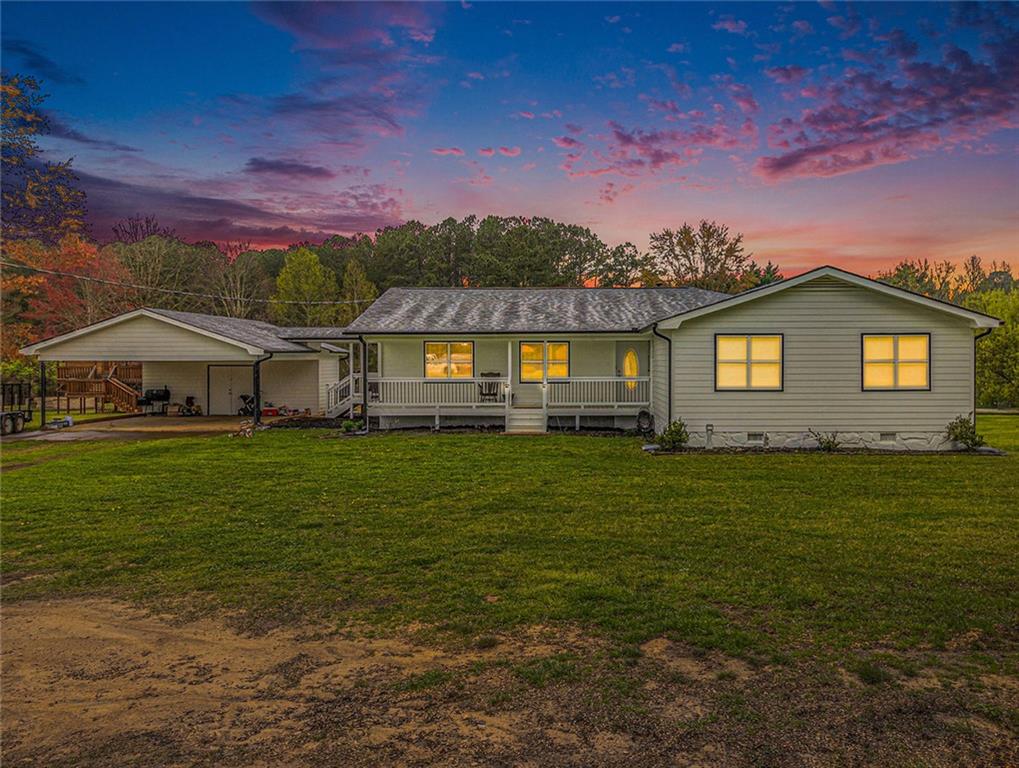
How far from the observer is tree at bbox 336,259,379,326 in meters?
46.8

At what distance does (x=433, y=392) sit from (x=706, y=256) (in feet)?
114

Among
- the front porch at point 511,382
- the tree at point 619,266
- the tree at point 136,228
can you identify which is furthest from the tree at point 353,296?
the front porch at point 511,382

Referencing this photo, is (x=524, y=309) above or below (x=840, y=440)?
above

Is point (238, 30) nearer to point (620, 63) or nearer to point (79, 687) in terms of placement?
point (620, 63)

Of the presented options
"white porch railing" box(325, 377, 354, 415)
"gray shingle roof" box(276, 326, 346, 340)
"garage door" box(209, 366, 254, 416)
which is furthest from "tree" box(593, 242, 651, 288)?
"garage door" box(209, 366, 254, 416)

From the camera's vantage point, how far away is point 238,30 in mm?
17359

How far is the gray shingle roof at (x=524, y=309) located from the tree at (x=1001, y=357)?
49.3ft

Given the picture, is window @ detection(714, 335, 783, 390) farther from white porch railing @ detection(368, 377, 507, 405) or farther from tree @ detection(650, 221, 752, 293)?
tree @ detection(650, 221, 752, 293)

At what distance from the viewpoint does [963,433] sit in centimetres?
1408

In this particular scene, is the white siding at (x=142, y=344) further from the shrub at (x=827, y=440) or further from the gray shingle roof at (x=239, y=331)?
the shrub at (x=827, y=440)

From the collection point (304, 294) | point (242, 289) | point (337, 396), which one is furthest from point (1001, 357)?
point (242, 289)

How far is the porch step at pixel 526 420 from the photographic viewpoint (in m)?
18.1

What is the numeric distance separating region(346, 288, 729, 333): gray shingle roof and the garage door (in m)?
7.60

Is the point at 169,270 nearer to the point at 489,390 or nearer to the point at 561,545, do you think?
the point at 489,390
